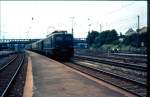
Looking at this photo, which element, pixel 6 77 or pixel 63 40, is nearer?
pixel 6 77

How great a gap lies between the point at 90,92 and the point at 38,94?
6.53 feet

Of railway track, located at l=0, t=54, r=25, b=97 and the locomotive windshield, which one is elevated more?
the locomotive windshield

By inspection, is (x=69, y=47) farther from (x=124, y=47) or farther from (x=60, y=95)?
(x=124, y=47)

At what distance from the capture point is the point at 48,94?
11.6m

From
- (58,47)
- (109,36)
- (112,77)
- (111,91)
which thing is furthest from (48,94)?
(109,36)

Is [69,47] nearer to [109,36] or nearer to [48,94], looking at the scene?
[48,94]

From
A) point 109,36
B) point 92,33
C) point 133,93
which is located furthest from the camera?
point 92,33

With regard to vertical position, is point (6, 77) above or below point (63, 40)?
below

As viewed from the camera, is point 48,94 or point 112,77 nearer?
point 48,94

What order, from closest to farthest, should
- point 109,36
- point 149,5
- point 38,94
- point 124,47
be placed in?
point 149,5 → point 38,94 → point 124,47 → point 109,36

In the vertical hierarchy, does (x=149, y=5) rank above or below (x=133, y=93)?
above

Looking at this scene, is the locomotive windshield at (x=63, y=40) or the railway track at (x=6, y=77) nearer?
the railway track at (x=6, y=77)

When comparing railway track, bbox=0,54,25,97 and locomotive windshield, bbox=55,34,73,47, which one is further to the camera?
locomotive windshield, bbox=55,34,73,47

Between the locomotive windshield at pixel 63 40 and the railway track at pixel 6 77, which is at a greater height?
the locomotive windshield at pixel 63 40
